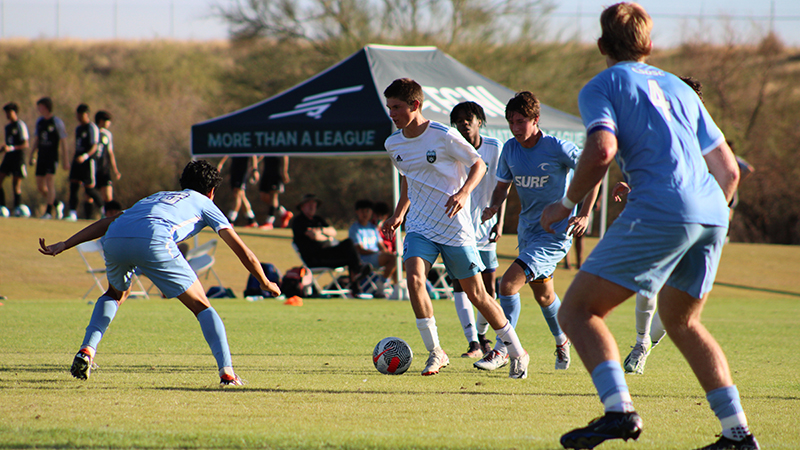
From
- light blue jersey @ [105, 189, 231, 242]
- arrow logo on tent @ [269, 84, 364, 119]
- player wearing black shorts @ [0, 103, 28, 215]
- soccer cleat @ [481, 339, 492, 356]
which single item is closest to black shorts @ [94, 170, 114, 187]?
player wearing black shorts @ [0, 103, 28, 215]

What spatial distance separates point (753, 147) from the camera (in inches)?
1188

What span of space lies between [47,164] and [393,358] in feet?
42.4

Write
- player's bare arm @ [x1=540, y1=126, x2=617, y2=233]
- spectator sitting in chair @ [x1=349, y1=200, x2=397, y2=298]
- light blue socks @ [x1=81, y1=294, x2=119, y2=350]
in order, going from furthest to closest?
1. spectator sitting in chair @ [x1=349, y1=200, x2=397, y2=298]
2. light blue socks @ [x1=81, y1=294, x2=119, y2=350]
3. player's bare arm @ [x1=540, y1=126, x2=617, y2=233]

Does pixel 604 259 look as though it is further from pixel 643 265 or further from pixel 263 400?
pixel 263 400

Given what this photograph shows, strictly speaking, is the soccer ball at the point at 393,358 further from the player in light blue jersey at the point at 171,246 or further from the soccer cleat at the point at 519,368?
the player in light blue jersey at the point at 171,246

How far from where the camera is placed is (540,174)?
586 centimetres

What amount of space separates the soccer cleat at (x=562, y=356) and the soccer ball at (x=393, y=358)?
3.85 feet

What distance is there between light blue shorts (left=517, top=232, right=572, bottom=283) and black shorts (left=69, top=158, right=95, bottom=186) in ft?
39.4

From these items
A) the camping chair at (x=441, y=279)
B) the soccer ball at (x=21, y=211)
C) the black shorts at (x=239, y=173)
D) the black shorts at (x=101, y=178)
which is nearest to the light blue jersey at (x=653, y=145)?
the camping chair at (x=441, y=279)

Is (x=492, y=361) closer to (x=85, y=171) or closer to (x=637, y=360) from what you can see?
(x=637, y=360)

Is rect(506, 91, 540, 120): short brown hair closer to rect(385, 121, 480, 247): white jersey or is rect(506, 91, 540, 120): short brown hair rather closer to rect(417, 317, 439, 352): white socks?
rect(385, 121, 480, 247): white jersey

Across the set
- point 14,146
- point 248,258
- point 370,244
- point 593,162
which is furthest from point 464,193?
point 14,146

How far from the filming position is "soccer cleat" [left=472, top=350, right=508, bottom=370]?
5902 mm

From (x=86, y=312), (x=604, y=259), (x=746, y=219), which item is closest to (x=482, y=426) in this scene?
(x=604, y=259)
